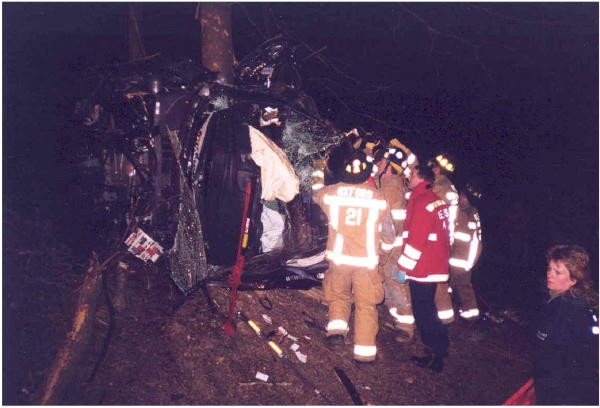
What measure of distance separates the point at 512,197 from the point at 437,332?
7153mm

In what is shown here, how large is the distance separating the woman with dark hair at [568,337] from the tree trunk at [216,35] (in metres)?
4.36

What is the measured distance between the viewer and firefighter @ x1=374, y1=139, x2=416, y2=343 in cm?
454

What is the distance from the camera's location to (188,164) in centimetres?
400

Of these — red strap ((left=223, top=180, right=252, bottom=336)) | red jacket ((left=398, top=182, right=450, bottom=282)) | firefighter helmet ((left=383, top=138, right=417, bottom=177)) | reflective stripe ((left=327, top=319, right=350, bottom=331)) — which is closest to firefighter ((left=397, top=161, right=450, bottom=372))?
red jacket ((left=398, top=182, right=450, bottom=282))

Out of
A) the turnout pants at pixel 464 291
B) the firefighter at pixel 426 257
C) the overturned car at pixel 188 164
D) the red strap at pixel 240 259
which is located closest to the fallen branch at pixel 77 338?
the overturned car at pixel 188 164

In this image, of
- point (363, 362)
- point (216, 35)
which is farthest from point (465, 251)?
point (216, 35)

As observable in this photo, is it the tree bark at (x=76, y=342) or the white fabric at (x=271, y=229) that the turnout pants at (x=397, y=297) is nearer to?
the white fabric at (x=271, y=229)

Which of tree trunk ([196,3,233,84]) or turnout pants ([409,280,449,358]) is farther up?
tree trunk ([196,3,233,84])

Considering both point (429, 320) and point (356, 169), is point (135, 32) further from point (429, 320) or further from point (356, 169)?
point (429, 320)

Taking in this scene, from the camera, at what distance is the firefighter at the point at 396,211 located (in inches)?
179

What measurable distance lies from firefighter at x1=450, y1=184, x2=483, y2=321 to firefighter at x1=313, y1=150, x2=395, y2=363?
1515 millimetres

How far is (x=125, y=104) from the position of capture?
13.5ft

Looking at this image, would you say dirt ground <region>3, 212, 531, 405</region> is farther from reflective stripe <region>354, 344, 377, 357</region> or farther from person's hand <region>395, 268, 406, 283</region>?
person's hand <region>395, 268, 406, 283</region>

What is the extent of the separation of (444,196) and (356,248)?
1.47 metres
